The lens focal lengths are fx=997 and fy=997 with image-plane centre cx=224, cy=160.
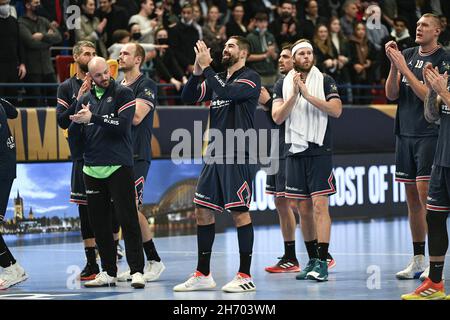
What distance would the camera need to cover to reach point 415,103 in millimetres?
10891

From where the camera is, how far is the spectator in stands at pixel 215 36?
1797cm

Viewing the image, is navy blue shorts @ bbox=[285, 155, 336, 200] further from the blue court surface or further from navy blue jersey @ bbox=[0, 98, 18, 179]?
navy blue jersey @ bbox=[0, 98, 18, 179]

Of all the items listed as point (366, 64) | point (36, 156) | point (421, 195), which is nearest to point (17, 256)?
point (36, 156)

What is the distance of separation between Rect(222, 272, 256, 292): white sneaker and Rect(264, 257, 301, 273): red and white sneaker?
1701 mm

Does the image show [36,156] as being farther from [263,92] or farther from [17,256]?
[263,92]

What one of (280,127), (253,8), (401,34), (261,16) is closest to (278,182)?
(280,127)

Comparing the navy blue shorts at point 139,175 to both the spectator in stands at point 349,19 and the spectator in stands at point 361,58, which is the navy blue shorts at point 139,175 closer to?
the spectator in stands at point 361,58

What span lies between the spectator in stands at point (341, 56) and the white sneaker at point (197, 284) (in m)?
10.8

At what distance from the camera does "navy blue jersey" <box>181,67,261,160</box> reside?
10039 millimetres

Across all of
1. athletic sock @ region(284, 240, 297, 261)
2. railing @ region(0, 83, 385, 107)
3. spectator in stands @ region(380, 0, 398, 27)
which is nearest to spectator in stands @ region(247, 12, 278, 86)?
railing @ region(0, 83, 385, 107)

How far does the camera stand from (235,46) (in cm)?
1023

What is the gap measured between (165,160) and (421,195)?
6.81 metres

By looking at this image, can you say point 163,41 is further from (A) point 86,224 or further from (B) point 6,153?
(B) point 6,153

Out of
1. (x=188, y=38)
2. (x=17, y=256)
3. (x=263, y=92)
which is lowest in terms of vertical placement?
(x=17, y=256)
